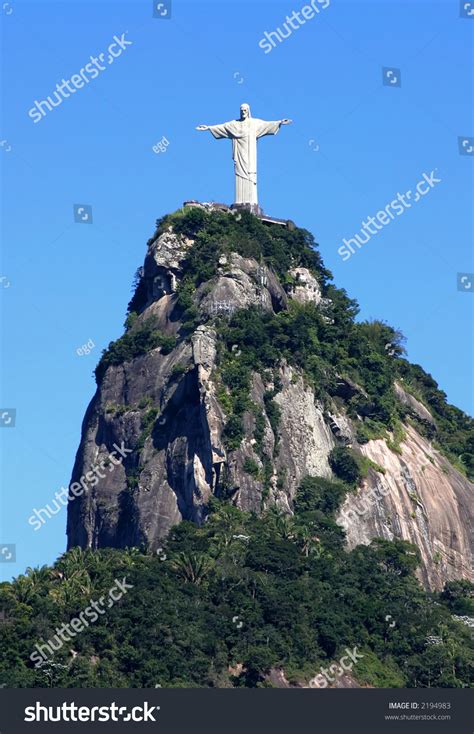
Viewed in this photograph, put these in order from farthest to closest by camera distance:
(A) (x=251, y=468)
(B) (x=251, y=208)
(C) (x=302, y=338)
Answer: (B) (x=251, y=208) → (C) (x=302, y=338) → (A) (x=251, y=468)

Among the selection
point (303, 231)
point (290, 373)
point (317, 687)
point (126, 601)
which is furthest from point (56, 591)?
point (303, 231)

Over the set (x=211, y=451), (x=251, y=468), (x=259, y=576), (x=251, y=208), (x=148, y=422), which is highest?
(x=251, y=208)

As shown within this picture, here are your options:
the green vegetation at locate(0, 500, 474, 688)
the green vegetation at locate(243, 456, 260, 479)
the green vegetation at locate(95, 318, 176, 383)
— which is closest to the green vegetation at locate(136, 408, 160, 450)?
the green vegetation at locate(95, 318, 176, 383)

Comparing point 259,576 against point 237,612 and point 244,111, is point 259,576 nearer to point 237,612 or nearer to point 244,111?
point 237,612

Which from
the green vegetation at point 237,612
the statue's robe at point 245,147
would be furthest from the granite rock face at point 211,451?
the statue's robe at point 245,147

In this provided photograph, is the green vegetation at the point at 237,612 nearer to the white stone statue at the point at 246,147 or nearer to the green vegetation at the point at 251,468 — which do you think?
the green vegetation at the point at 251,468

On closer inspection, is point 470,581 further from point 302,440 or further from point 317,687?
point 317,687

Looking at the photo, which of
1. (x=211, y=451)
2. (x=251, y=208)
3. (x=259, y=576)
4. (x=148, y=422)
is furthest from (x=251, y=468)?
(x=251, y=208)
